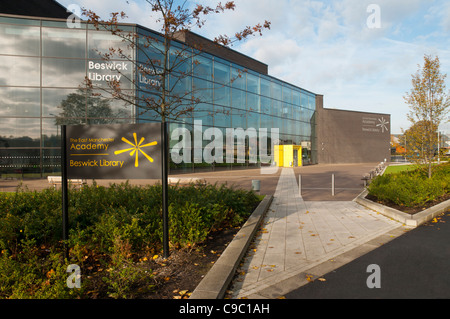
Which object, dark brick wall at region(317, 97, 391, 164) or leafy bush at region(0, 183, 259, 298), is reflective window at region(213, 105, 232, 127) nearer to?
leafy bush at region(0, 183, 259, 298)

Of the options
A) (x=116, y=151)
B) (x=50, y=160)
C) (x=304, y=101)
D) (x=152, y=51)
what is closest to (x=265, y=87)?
(x=304, y=101)

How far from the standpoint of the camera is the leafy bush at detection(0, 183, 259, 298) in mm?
3379

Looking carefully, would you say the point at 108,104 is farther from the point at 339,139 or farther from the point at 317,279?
the point at 339,139

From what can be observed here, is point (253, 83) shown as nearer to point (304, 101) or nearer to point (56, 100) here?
A: point (304, 101)

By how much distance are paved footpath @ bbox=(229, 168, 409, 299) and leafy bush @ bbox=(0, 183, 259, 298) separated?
1.08 metres

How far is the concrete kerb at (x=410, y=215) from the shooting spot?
691 cm

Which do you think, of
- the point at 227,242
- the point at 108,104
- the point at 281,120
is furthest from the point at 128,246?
the point at 281,120

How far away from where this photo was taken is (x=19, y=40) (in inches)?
793

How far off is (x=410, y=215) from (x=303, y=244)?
133 inches

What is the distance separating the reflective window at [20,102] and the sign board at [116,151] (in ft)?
62.9

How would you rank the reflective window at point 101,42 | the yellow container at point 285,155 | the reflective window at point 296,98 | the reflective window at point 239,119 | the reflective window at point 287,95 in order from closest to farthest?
the reflective window at point 101,42 → the reflective window at point 239,119 → the yellow container at point 285,155 → the reflective window at point 287,95 → the reflective window at point 296,98

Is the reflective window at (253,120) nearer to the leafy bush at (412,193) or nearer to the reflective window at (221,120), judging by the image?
the reflective window at (221,120)

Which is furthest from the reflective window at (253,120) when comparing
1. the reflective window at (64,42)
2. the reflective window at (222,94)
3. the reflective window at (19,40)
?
the reflective window at (19,40)

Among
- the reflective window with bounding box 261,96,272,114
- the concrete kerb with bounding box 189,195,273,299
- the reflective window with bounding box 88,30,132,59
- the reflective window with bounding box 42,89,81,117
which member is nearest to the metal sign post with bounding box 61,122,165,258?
the concrete kerb with bounding box 189,195,273,299
